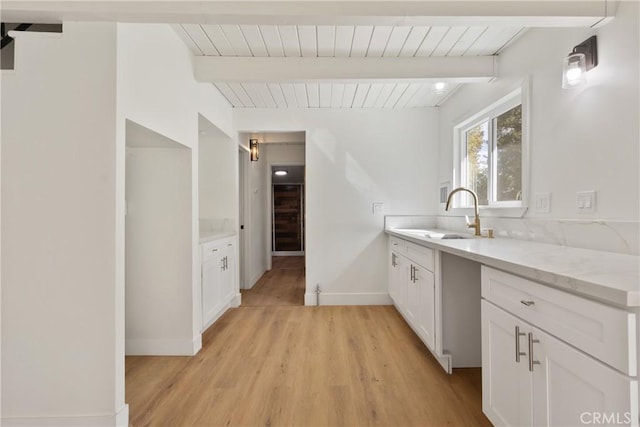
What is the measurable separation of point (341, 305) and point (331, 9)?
2852mm

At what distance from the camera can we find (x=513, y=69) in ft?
6.89

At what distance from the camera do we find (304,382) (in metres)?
1.87

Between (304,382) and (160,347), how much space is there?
119 centimetres

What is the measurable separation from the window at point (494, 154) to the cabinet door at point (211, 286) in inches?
99.0

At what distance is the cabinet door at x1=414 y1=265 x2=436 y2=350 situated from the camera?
6.62ft

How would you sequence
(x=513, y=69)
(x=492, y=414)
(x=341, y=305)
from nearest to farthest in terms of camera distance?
1. (x=492, y=414)
2. (x=513, y=69)
3. (x=341, y=305)

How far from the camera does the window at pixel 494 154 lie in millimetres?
2170

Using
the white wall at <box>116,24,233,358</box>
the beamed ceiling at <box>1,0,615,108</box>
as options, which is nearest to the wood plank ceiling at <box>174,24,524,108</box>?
the beamed ceiling at <box>1,0,615,108</box>

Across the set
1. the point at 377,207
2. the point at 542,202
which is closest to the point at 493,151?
the point at 542,202

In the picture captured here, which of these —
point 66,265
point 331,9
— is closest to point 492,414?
point 331,9

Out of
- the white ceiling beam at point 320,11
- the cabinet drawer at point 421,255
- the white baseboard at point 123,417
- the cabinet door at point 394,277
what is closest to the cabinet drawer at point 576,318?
the cabinet drawer at point 421,255

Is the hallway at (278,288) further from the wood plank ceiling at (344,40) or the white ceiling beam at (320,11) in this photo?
the white ceiling beam at (320,11)

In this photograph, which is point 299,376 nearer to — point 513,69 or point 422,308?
point 422,308

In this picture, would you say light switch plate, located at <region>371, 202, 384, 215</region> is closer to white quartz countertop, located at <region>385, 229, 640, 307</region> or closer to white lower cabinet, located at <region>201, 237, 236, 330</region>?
white lower cabinet, located at <region>201, 237, 236, 330</region>
